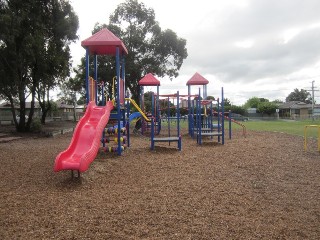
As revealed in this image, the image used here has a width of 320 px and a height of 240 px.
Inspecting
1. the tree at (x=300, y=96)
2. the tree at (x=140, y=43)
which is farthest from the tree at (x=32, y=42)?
the tree at (x=300, y=96)

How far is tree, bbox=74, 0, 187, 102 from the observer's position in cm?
3108

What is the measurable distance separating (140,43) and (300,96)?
9252cm

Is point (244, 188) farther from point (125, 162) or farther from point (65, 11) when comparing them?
point (65, 11)

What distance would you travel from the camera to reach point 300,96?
356 feet

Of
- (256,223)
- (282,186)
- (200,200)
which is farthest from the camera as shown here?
(282,186)

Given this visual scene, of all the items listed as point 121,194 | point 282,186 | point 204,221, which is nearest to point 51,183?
point 121,194

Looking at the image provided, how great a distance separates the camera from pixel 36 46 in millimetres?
19859

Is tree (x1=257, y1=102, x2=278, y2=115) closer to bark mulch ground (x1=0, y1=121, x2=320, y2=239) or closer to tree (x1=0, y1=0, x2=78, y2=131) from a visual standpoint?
tree (x1=0, y1=0, x2=78, y2=131)

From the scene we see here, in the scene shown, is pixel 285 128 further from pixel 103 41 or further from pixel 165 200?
pixel 165 200

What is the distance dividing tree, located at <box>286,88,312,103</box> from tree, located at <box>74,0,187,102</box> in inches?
3457

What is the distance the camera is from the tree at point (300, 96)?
106 meters

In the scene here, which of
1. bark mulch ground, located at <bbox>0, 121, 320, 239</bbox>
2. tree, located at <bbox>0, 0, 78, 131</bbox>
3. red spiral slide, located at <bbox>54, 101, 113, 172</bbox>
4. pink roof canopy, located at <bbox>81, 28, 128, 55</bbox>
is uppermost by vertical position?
tree, located at <bbox>0, 0, 78, 131</bbox>

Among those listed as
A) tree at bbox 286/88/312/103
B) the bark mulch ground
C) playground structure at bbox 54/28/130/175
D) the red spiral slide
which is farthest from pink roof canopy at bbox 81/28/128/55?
tree at bbox 286/88/312/103

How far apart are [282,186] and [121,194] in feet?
10.5
